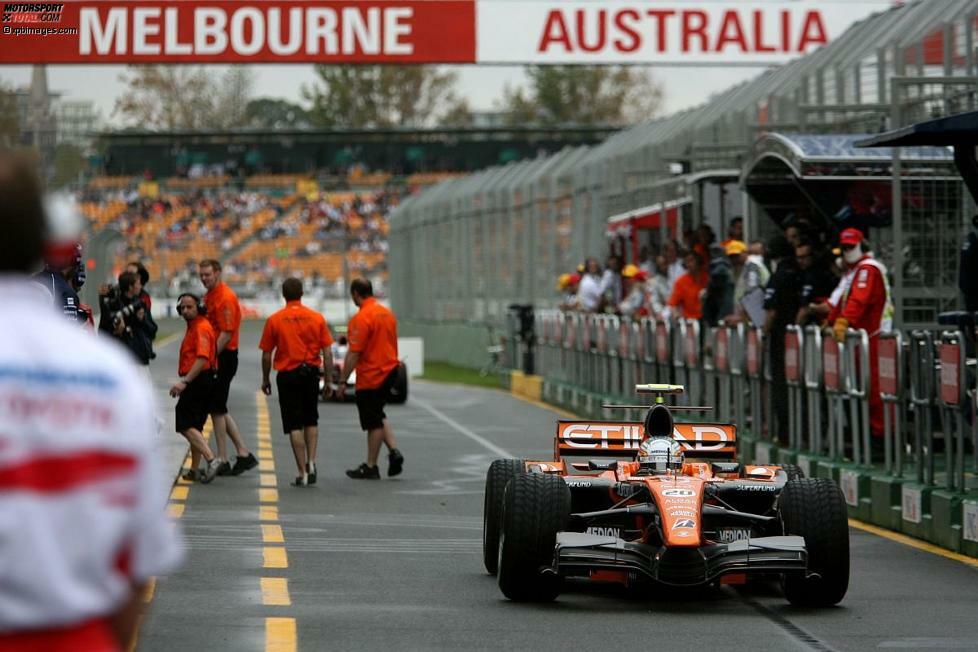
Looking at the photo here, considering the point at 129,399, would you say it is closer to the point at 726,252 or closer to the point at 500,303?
the point at 726,252

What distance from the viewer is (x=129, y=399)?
10.8 feet

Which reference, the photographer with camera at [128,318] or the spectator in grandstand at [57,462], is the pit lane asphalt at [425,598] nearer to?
the photographer with camera at [128,318]

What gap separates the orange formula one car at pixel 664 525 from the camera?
A: 902 centimetres

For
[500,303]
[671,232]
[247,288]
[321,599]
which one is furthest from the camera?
[247,288]

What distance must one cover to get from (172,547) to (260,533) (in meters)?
8.93

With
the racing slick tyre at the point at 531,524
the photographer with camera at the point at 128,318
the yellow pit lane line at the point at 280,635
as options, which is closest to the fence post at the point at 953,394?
the racing slick tyre at the point at 531,524

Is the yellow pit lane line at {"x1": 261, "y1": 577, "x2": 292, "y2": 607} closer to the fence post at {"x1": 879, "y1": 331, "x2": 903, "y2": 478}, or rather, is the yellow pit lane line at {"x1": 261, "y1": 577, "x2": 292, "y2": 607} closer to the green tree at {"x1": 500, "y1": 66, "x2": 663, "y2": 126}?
the fence post at {"x1": 879, "y1": 331, "x2": 903, "y2": 478}

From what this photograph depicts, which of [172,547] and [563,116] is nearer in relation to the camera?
[172,547]

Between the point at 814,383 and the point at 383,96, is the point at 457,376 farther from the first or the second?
the point at 383,96

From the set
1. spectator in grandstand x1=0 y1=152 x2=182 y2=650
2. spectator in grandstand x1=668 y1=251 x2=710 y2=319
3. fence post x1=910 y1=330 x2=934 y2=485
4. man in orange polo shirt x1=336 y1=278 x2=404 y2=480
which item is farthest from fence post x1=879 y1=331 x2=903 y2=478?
spectator in grandstand x1=0 y1=152 x2=182 y2=650

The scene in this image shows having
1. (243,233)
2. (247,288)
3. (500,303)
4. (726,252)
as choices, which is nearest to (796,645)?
(726,252)

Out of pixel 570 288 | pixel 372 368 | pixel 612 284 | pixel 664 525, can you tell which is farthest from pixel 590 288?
pixel 664 525

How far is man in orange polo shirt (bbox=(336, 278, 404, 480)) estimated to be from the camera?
53.8ft

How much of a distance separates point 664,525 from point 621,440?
5.42 feet
